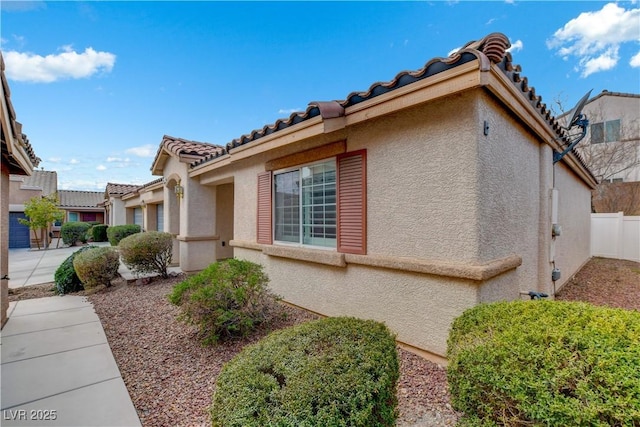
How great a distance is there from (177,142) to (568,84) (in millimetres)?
27340

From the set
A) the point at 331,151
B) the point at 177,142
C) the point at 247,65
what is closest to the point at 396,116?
the point at 331,151

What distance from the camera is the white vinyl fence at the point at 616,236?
13.2 metres

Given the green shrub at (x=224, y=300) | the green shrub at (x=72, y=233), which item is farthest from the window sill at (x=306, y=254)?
the green shrub at (x=72, y=233)

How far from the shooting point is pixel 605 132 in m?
21.2

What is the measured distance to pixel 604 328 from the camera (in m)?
2.13

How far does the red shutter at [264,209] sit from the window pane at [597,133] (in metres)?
26.2

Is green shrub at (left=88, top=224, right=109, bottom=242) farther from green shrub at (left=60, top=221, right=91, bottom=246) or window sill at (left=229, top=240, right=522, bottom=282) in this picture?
window sill at (left=229, top=240, right=522, bottom=282)

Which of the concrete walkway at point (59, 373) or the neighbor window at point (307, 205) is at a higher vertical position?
the neighbor window at point (307, 205)

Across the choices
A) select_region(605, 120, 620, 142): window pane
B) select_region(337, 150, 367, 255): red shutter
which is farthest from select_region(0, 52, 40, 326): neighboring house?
select_region(605, 120, 620, 142): window pane

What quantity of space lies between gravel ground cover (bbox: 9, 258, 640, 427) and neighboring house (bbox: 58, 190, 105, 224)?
116ft

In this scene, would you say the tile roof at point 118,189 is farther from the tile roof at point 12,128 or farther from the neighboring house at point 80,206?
the tile roof at point 12,128

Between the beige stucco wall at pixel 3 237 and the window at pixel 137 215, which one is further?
the window at pixel 137 215

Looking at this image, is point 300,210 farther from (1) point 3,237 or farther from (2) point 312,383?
(1) point 3,237

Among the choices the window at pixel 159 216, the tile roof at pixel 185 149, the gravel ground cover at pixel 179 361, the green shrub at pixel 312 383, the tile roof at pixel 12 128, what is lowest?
the gravel ground cover at pixel 179 361
